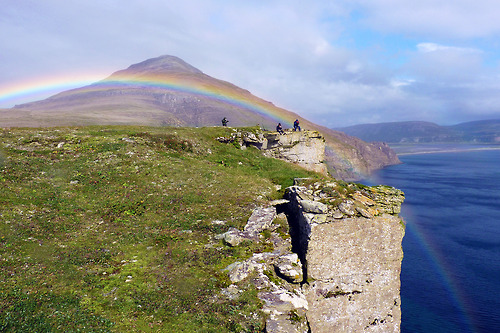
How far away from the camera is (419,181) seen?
14750 cm

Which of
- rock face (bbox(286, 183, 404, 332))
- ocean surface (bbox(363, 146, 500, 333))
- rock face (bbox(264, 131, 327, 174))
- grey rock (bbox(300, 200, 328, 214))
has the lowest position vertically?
ocean surface (bbox(363, 146, 500, 333))

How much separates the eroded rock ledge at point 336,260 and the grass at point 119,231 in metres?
1.70

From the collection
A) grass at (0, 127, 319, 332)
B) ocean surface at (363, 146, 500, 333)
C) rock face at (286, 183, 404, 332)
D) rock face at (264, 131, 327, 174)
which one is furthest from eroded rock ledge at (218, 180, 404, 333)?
ocean surface at (363, 146, 500, 333)

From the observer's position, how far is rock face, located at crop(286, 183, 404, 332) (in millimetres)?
17156

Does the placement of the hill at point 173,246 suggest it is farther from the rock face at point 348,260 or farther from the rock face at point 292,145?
the rock face at point 292,145

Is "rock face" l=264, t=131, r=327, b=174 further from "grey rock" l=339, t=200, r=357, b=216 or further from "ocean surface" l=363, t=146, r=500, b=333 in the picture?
"ocean surface" l=363, t=146, r=500, b=333

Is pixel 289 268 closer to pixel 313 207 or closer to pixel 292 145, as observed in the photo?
pixel 313 207

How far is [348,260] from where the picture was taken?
17.8 metres

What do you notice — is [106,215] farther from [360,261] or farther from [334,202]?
[360,261]

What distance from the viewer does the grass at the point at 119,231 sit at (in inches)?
452

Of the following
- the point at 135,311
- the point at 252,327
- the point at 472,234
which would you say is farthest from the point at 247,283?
the point at 472,234

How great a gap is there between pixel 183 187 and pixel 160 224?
578 cm

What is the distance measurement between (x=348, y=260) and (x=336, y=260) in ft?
3.18

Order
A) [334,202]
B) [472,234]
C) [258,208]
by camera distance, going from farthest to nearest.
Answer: [472,234], [258,208], [334,202]
